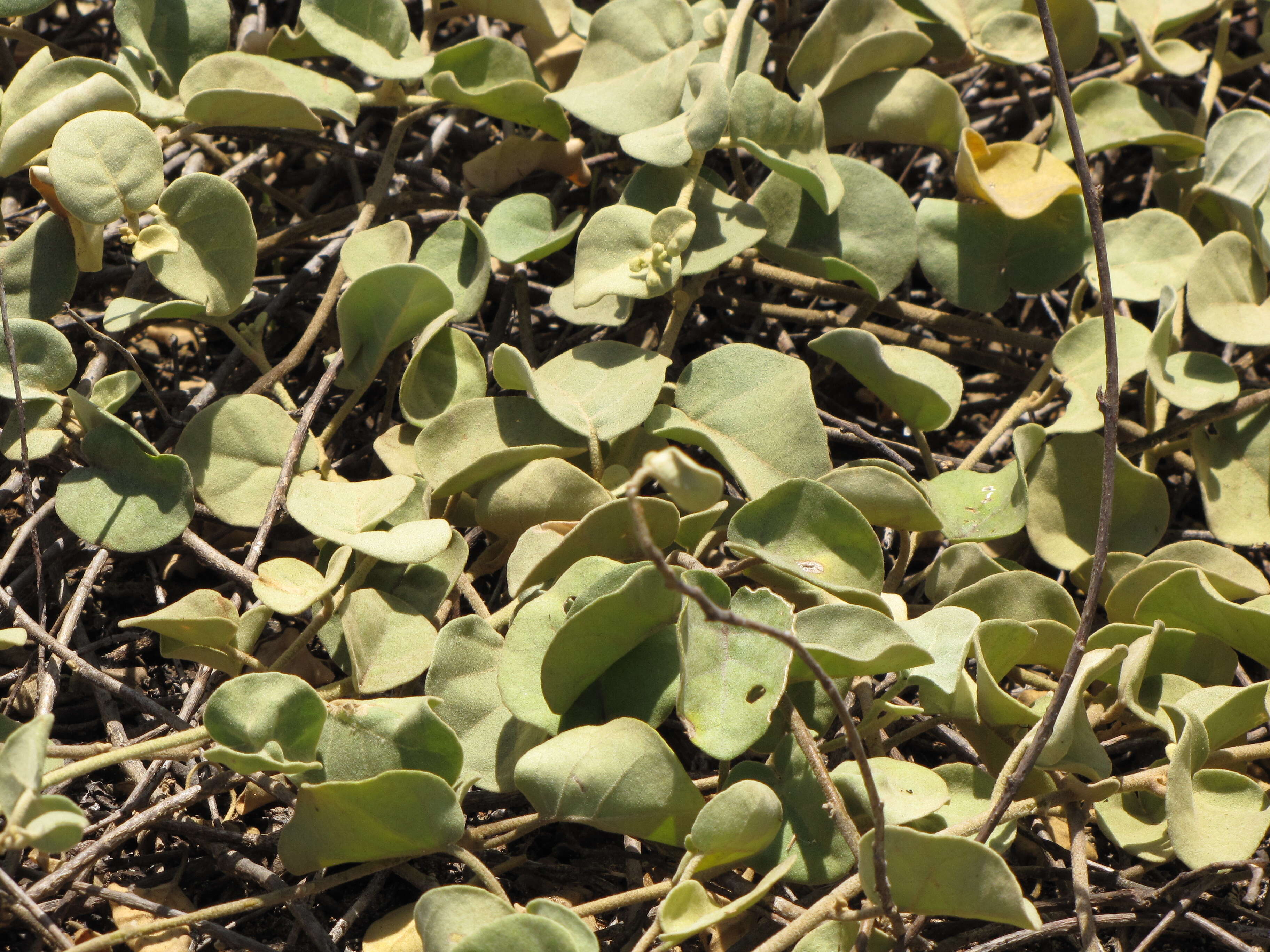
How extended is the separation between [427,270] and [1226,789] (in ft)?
2.42

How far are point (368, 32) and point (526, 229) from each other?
25cm

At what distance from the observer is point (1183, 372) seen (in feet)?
3.31

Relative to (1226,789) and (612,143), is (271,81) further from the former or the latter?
(1226,789)

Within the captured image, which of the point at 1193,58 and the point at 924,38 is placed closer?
the point at 924,38

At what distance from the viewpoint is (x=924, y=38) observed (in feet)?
3.43

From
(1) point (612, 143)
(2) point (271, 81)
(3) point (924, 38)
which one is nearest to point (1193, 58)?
(3) point (924, 38)

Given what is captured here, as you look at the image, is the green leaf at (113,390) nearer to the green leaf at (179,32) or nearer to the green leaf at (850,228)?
the green leaf at (179,32)

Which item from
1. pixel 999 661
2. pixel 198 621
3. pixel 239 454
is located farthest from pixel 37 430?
pixel 999 661

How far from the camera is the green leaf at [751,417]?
35.5 inches

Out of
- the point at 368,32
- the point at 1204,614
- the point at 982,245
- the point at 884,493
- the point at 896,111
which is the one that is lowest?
the point at 1204,614

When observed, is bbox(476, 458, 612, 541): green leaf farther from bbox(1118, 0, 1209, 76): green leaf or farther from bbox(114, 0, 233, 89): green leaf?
bbox(1118, 0, 1209, 76): green leaf

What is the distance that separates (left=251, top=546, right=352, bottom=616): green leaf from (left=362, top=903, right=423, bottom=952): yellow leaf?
24 centimetres

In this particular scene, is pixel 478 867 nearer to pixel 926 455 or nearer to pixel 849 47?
pixel 926 455

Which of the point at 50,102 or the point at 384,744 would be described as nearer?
the point at 384,744
